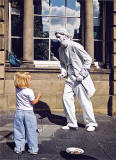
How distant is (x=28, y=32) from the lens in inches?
352

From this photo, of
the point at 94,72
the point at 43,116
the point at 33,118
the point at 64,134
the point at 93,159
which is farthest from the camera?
the point at 94,72

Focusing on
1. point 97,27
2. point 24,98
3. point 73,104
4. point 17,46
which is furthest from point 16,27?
point 24,98

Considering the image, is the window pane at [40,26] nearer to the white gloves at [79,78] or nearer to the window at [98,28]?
the window at [98,28]

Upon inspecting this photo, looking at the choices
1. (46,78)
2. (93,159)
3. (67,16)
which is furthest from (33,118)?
(67,16)

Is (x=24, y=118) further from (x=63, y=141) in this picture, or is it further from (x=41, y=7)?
(x=41, y=7)

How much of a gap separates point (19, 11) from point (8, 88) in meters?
2.38

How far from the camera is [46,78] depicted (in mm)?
8828

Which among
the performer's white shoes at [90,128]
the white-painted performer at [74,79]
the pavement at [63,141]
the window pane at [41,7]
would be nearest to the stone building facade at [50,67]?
the window pane at [41,7]

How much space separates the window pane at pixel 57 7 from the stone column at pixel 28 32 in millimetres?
867

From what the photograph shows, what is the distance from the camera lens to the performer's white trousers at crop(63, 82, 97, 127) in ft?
21.8

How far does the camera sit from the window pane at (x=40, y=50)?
953 centimetres

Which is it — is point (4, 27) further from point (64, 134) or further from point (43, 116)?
point (64, 134)

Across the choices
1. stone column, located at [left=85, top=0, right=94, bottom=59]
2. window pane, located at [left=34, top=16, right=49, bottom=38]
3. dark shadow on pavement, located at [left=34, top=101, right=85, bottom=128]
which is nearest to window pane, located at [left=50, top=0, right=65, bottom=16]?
window pane, located at [left=34, top=16, right=49, bottom=38]

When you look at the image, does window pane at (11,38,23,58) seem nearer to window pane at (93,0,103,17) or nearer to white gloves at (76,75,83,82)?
window pane at (93,0,103,17)
